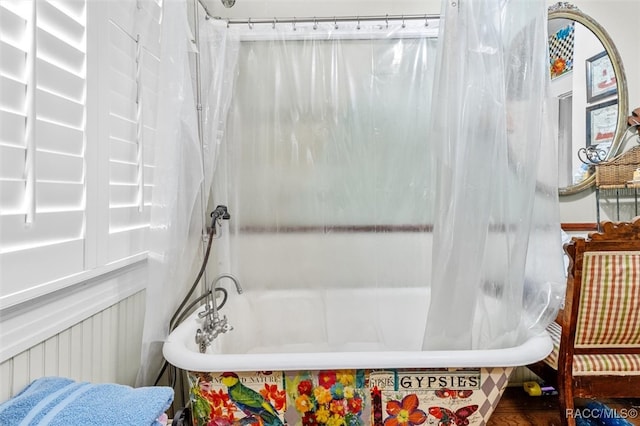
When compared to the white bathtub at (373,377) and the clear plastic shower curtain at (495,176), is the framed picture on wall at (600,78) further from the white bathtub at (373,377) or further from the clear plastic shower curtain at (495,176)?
the white bathtub at (373,377)

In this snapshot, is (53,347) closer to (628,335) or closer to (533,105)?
(533,105)

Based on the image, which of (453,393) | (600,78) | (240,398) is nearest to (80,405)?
(240,398)

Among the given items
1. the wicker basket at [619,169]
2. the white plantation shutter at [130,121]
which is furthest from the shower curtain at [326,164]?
the wicker basket at [619,169]

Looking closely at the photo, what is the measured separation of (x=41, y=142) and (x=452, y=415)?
1434 millimetres

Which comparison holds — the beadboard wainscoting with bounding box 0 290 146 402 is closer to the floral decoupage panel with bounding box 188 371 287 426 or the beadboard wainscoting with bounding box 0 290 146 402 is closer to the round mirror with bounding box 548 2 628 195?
the floral decoupage panel with bounding box 188 371 287 426

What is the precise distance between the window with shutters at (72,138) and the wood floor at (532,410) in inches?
73.3

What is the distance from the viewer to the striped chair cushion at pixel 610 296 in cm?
138

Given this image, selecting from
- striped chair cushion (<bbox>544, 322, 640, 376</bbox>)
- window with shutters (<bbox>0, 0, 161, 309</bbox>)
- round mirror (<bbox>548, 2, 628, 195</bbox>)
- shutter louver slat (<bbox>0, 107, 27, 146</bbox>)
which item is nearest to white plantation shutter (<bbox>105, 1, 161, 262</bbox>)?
window with shutters (<bbox>0, 0, 161, 309</bbox>)

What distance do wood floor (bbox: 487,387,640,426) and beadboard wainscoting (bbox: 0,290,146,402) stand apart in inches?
65.0

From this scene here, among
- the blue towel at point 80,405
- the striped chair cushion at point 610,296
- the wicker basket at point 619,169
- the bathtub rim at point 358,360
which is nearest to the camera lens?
the blue towel at point 80,405

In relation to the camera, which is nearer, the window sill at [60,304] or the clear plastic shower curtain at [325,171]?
the window sill at [60,304]

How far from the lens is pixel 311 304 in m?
1.91

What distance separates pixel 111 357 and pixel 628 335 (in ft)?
6.26

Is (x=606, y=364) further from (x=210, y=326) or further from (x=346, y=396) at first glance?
(x=210, y=326)
